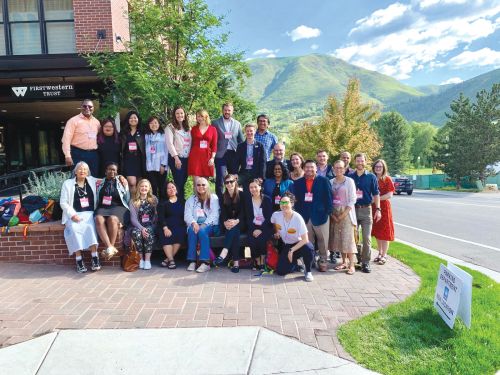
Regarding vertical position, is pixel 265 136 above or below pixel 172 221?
above

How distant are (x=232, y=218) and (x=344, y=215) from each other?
1902mm

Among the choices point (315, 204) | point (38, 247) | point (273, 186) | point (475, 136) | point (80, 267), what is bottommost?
point (80, 267)

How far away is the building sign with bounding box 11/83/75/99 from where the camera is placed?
35.9 ft

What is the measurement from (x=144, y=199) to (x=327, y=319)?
3.54 meters

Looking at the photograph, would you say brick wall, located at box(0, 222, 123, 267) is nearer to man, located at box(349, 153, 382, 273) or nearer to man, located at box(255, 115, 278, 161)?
man, located at box(255, 115, 278, 161)

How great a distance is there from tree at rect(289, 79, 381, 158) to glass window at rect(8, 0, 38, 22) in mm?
16135

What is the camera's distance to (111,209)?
19.1ft

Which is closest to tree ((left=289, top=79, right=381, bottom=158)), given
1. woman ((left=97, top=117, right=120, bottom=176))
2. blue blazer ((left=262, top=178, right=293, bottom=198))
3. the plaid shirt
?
the plaid shirt

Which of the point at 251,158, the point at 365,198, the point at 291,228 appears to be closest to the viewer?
the point at 291,228

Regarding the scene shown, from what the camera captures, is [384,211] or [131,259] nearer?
[131,259]

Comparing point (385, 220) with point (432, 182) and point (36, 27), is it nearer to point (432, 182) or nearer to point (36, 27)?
point (36, 27)

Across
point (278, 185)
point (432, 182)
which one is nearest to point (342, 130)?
point (278, 185)

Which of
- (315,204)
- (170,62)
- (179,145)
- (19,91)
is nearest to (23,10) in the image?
(19,91)

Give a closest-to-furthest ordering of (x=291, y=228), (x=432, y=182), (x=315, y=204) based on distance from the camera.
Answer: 1. (x=291, y=228)
2. (x=315, y=204)
3. (x=432, y=182)
